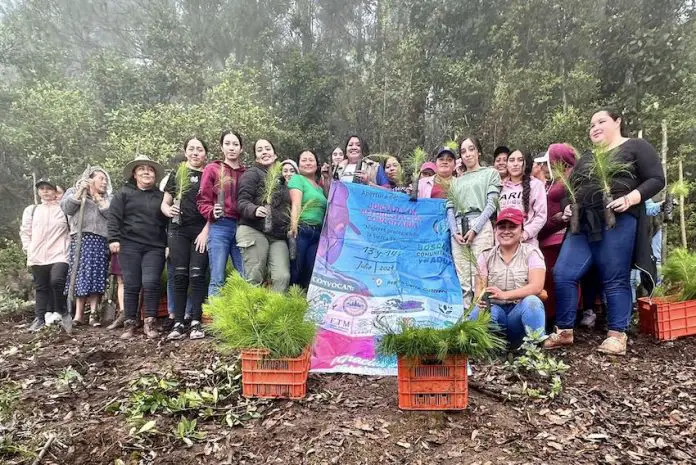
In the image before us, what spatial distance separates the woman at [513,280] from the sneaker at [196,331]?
2.34 meters

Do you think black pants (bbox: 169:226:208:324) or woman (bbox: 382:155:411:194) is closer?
black pants (bbox: 169:226:208:324)

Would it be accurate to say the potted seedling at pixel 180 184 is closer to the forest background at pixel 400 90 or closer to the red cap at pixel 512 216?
the red cap at pixel 512 216

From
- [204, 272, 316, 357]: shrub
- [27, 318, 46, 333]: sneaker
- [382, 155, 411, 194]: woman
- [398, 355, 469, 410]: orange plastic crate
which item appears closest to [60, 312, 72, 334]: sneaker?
[27, 318, 46, 333]: sneaker

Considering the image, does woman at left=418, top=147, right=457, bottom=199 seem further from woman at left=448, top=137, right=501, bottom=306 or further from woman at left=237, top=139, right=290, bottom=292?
woman at left=237, top=139, right=290, bottom=292

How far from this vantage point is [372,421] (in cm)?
272

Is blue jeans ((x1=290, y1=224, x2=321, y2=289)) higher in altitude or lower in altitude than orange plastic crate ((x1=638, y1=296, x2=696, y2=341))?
higher

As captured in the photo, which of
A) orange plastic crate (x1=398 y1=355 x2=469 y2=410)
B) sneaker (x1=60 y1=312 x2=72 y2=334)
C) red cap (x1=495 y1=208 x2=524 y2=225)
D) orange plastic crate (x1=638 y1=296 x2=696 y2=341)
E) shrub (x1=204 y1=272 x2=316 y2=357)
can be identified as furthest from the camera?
sneaker (x1=60 y1=312 x2=72 y2=334)

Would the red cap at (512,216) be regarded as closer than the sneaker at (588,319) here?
Yes

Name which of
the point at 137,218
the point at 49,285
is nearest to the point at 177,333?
the point at 137,218

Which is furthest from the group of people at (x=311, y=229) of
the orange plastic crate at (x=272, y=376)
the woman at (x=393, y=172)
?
the orange plastic crate at (x=272, y=376)

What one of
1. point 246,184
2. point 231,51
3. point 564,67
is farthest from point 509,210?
point 231,51

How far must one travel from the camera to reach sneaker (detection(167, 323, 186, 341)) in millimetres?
4270

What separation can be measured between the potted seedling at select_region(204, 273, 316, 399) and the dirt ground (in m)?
0.12

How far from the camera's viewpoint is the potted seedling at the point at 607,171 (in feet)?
11.5
